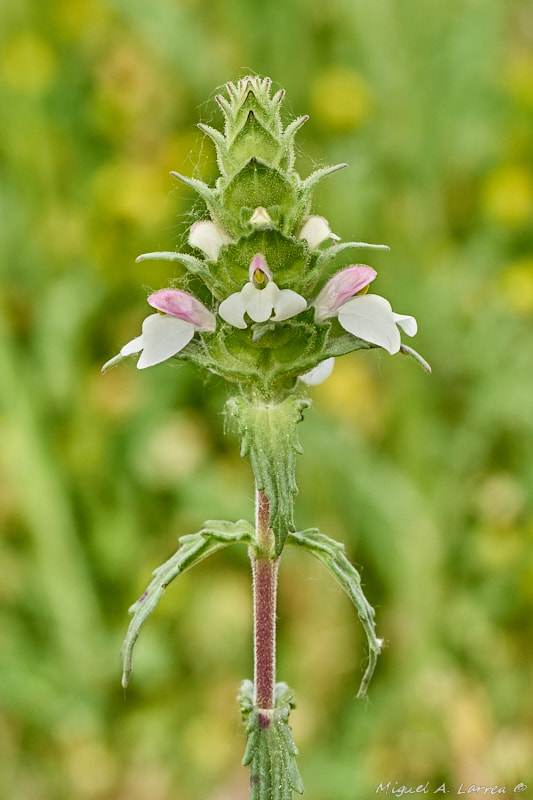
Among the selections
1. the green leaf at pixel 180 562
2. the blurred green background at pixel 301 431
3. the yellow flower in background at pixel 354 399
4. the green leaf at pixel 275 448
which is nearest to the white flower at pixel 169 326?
the green leaf at pixel 275 448

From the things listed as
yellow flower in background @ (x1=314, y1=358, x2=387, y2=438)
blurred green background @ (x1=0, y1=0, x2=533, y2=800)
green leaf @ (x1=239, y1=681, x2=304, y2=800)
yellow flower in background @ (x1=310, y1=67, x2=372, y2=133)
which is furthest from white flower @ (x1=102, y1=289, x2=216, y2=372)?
yellow flower in background @ (x1=310, y1=67, x2=372, y2=133)

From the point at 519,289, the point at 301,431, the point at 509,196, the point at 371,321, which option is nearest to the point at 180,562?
the point at 371,321

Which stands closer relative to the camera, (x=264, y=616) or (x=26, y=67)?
(x=264, y=616)

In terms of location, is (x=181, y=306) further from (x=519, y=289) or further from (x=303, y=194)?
(x=519, y=289)

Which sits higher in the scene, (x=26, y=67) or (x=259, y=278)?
(x=26, y=67)

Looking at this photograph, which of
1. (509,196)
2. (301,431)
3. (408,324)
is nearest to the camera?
(408,324)

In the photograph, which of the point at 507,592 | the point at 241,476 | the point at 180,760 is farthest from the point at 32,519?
the point at 507,592

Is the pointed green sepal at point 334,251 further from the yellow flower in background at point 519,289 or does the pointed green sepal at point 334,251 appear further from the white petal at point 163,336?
the yellow flower in background at point 519,289

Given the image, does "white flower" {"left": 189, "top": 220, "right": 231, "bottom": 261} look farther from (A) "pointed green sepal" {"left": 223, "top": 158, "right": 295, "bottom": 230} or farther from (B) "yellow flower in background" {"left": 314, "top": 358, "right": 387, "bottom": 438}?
(B) "yellow flower in background" {"left": 314, "top": 358, "right": 387, "bottom": 438}
